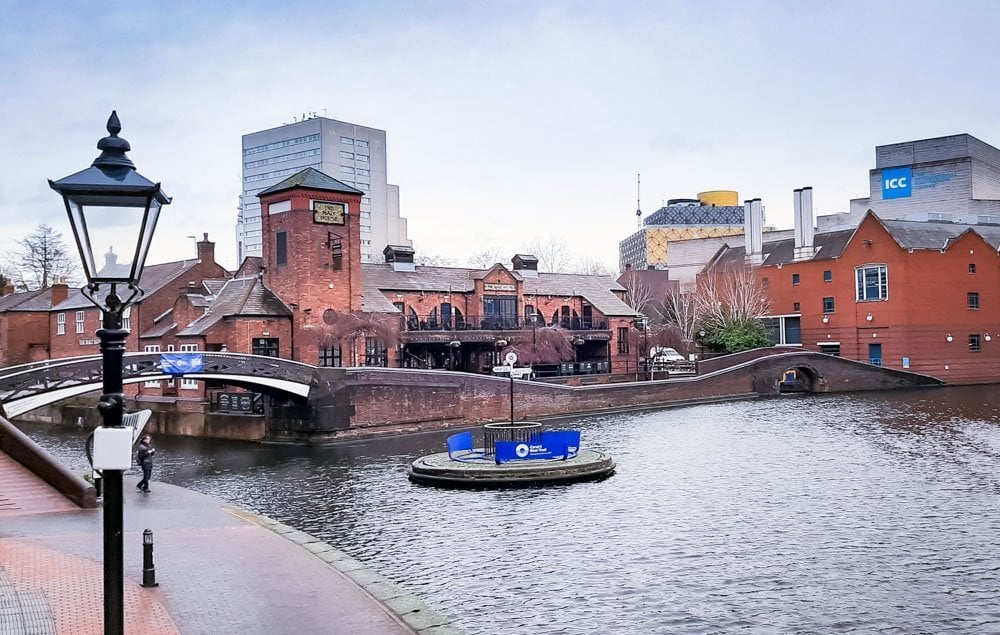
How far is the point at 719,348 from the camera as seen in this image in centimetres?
6719

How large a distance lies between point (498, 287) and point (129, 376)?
30.0 metres

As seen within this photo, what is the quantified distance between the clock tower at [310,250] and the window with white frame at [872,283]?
122ft

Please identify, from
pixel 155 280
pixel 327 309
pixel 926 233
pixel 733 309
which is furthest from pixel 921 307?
pixel 155 280

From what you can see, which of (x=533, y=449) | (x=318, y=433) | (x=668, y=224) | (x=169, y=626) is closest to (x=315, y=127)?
(x=668, y=224)

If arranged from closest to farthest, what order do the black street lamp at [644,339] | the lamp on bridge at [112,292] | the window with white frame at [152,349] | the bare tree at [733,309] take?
the lamp on bridge at [112,292] → the window with white frame at [152,349] → the black street lamp at [644,339] → the bare tree at [733,309]

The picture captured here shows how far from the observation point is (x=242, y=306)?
44.4 meters

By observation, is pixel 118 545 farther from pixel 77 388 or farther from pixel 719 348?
pixel 719 348

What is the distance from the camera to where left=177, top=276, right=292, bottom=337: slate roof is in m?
44.2

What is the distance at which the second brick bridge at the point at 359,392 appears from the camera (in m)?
31.1

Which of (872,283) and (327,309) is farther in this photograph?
(872,283)

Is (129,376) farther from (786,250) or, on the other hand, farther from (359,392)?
(786,250)

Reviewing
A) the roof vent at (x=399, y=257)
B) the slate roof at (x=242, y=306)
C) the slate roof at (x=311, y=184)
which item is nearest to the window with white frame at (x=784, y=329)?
the roof vent at (x=399, y=257)

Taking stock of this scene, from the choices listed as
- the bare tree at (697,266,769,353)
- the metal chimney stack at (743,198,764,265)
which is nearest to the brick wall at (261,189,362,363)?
the bare tree at (697,266,769,353)

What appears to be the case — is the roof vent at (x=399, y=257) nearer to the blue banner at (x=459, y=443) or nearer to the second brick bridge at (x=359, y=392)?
the second brick bridge at (x=359, y=392)
